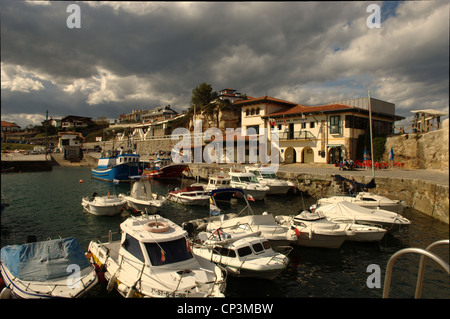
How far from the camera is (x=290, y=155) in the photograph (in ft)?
140

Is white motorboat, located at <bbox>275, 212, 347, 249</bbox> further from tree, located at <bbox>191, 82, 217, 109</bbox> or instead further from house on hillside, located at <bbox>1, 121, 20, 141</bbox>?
house on hillside, located at <bbox>1, 121, 20, 141</bbox>

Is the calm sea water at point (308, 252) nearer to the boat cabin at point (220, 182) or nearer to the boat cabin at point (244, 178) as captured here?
the boat cabin at point (244, 178)

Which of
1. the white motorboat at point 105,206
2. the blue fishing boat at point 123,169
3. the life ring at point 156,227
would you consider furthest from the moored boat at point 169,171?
the life ring at point 156,227

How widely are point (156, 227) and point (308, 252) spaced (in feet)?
26.5

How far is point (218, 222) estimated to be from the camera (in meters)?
15.4

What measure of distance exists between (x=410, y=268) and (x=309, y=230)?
446cm

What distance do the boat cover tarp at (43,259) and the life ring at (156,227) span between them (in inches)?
97.0

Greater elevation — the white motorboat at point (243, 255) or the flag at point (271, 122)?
the flag at point (271, 122)

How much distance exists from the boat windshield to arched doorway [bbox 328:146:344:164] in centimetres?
3152

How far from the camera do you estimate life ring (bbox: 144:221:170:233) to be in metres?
10.2

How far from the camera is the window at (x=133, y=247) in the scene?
954 cm

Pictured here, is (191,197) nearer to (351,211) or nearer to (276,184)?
(276,184)
